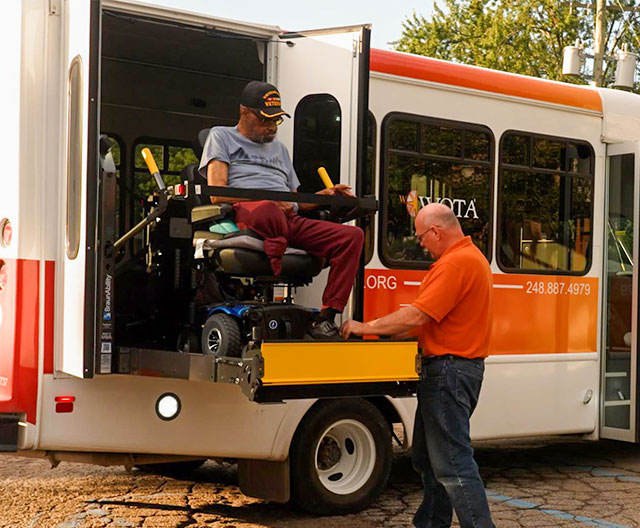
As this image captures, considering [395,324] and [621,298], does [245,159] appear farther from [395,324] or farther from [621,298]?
[621,298]

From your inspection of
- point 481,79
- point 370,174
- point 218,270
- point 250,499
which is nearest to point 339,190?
point 218,270

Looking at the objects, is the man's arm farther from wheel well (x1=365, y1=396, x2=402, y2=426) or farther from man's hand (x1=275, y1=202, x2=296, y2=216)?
wheel well (x1=365, y1=396, x2=402, y2=426)

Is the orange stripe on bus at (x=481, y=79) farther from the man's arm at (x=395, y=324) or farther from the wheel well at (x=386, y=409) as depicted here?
the man's arm at (x=395, y=324)

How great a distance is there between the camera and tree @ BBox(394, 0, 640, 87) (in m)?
31.8

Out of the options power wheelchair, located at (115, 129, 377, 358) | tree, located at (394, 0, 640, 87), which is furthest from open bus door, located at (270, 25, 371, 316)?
tree, located at (394, 0, 640, 87)

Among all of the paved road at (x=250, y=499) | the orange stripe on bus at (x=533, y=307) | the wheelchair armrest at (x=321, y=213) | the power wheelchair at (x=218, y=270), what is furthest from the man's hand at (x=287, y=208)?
the paved road at (x=250, y=499)

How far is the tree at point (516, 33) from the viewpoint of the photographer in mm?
31844

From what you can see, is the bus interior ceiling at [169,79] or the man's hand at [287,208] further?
the bus interior ceiling at [169,79]

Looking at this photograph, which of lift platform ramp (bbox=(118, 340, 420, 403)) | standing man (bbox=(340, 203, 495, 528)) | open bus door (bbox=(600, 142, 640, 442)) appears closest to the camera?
Answer: lift platform ramp (bbox=(118, 340, 420, 403))

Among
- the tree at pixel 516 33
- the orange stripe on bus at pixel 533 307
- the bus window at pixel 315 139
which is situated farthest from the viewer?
the tree at pixel 516 33

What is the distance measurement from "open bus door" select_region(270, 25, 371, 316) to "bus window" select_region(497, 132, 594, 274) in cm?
166

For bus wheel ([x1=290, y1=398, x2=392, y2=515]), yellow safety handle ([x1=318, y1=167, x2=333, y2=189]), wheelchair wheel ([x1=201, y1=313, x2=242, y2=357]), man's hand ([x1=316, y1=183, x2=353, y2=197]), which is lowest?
bus wheel ([x1=290, y1=398, x2=392, y2=515])

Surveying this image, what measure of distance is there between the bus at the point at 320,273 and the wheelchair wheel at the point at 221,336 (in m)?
0.16

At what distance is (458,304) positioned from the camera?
5.43 meters
